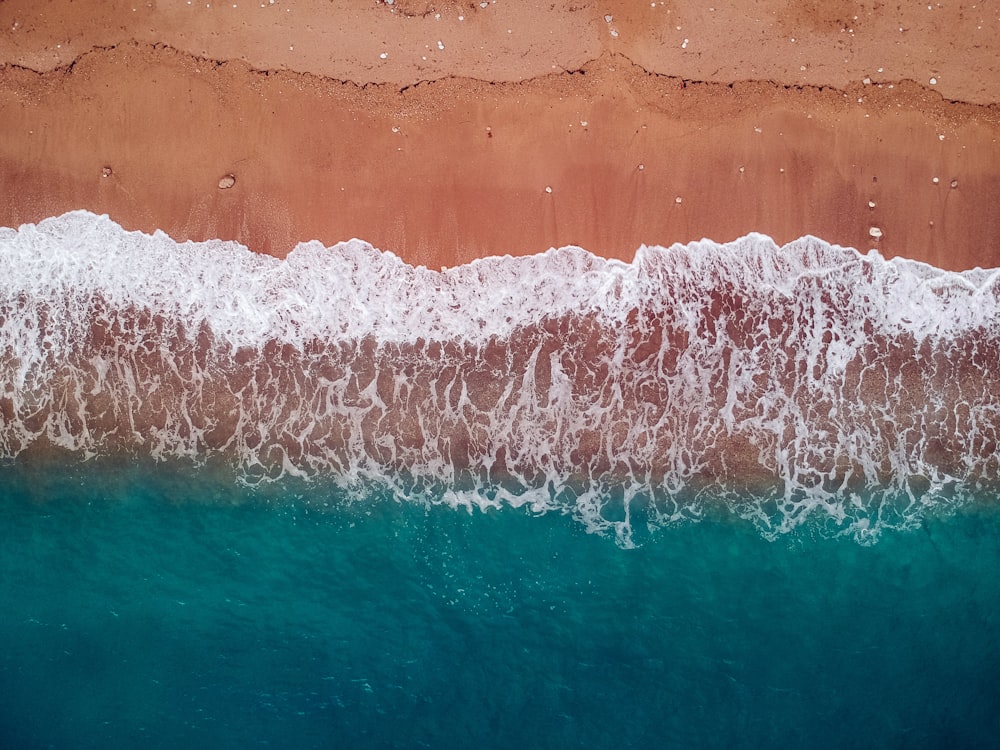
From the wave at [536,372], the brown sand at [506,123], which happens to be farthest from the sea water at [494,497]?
the brown sand at [506,123]

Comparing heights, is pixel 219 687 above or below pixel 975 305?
below

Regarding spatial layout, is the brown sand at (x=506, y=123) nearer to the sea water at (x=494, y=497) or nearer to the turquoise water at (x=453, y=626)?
the sea water at (x=494, y=497)

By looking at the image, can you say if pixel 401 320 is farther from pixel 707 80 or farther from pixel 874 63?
pixel 874 63

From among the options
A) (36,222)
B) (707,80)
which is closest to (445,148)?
(707,80)

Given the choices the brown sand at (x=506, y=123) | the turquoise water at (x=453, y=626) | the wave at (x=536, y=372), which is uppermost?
the brown sand at (x=506, y=123)

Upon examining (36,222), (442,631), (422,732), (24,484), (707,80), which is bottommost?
(422,732)
